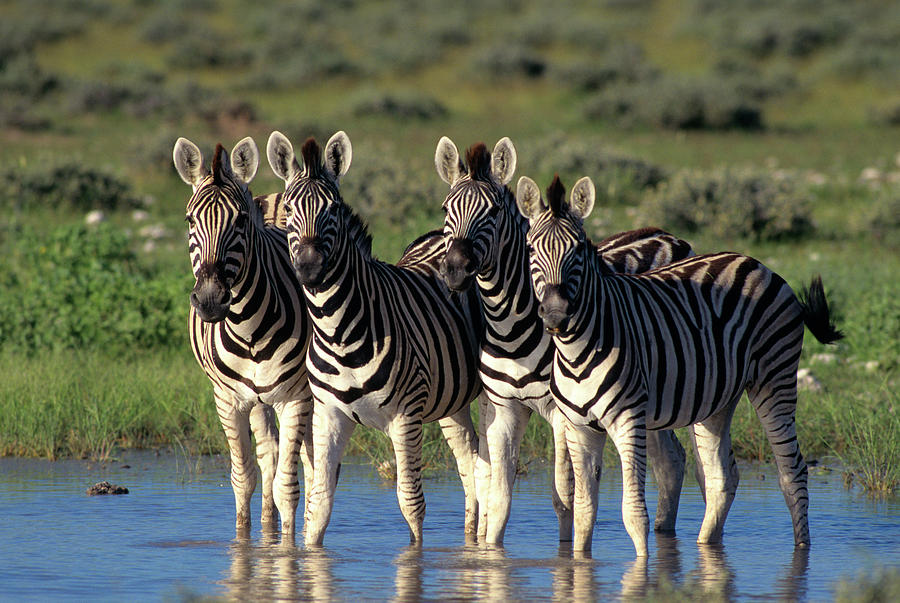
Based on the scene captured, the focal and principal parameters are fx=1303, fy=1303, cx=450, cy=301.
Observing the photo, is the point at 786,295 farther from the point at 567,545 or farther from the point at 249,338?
the point at 249,338

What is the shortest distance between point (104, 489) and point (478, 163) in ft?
11.3

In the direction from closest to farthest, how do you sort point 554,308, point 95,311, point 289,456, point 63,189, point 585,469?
1. point 554,308
2. point 585,469
3. point 289,456
4. point 95,311
5. point 63,189

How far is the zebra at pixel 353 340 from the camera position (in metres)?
6.46

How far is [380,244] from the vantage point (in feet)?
48.5

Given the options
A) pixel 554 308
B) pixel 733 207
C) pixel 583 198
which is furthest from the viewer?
pixel 733 207

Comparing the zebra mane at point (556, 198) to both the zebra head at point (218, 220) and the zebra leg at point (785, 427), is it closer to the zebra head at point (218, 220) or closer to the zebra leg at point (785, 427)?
the zebra head at point (218, 220)

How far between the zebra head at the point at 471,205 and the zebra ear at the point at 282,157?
2.50ft

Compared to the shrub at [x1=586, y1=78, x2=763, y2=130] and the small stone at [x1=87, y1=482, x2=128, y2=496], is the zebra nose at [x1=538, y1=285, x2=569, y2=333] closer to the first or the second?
the small stone at [x1=87, y1=482, x2=128, y2=496]

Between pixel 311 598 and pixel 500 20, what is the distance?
39.3m

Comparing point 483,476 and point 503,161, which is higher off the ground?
point 503,161

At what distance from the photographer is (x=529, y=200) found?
6535 millimetres

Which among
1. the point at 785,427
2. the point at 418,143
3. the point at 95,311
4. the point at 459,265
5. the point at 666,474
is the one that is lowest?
the point at 666,474

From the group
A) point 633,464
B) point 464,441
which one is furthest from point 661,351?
point 464,441

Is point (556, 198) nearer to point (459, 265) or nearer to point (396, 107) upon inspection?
point (459, 265)
